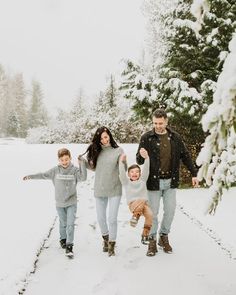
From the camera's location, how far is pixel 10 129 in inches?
2682

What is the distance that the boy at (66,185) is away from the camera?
22.5 ft

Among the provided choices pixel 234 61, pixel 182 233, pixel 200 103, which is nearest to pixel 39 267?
pixel 182 233

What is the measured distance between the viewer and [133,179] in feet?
22.6

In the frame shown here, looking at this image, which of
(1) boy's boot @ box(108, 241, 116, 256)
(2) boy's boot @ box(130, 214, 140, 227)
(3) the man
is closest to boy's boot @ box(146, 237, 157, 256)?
(3) the man

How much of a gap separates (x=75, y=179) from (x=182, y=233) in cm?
240

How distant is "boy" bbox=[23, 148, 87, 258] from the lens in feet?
22.5

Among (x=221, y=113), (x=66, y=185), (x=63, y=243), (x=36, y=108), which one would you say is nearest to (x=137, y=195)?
(x=66, y=185)

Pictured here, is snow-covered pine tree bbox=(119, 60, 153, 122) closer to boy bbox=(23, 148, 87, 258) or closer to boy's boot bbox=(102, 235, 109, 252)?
boy bbox=(23, 148, 87, 258)

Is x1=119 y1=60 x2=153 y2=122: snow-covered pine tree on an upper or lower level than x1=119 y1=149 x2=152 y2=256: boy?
upper

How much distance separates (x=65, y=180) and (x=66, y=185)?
0.08 metres

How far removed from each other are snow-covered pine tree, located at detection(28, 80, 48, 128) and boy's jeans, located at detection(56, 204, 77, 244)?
69770 millimetres

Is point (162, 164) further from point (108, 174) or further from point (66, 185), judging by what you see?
point (66, 185)

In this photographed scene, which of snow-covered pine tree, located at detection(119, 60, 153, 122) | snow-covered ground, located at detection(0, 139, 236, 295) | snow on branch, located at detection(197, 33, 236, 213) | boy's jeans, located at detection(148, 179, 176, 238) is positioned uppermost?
snow-covered pine tree, located at detection(119, 60, 153, 122)

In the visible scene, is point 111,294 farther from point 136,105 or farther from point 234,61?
point 136,105
